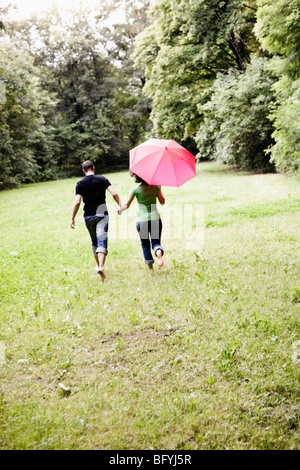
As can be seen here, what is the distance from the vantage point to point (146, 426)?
297 cm

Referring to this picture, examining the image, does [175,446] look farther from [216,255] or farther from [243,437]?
[216,255]

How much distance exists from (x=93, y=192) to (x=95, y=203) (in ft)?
0.69

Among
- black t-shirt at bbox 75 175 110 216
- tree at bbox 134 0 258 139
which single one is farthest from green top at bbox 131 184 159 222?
tree at bbox 134 0 258 139

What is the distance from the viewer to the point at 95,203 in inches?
244

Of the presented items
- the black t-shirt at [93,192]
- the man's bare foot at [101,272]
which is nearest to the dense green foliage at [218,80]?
the black t-shirt at [93,192]

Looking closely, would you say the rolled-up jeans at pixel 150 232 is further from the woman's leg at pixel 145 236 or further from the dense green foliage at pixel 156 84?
the dense green foliage at pixel 156 84

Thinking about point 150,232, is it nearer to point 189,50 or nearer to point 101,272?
point 101,272

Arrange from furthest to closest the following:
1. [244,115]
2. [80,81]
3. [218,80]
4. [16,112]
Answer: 1. [80,81]
2. [16,112]
3. [218,80]
4. [244,115]

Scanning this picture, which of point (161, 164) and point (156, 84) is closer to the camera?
point (161, 164)

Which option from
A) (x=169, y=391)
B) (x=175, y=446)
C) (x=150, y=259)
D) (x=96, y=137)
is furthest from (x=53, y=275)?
(x=96, y=137)

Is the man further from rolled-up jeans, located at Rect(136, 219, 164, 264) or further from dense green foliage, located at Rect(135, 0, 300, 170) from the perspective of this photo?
dense green foliage, located at Rect(135, 0, 300, 170)

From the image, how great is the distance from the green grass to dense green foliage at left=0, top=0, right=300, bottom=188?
18.5ft

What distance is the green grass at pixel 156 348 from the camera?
296 cm

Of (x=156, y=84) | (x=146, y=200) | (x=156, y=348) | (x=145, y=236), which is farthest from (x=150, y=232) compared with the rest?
(x=156, y=84)
